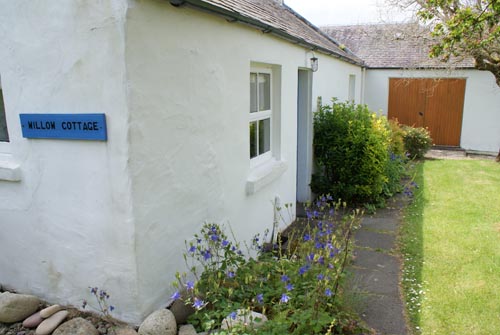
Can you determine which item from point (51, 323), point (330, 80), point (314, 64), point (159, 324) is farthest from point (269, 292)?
point (330, 80)

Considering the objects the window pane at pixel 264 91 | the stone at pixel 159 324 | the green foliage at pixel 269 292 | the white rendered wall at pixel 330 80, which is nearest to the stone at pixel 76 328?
the stone at pixel 159 324

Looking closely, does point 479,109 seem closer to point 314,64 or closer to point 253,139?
point 314,64

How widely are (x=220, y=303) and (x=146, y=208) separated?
1012 mm

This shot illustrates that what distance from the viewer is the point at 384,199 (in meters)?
8.48

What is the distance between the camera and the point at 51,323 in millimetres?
3271

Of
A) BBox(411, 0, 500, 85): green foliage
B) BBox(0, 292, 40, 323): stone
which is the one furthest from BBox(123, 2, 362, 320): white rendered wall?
BBox(411, 0, 500, 85): green foliage

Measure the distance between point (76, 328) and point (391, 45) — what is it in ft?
57.5

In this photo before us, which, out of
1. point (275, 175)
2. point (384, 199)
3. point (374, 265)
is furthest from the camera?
point (384, 199)

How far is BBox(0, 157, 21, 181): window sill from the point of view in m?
3.48

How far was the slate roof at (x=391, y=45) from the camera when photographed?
1363cm

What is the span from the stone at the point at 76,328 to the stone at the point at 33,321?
0.31 meters

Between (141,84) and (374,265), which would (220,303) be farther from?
(374,265)

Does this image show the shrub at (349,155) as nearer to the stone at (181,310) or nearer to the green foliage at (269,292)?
the green foliage at (269,292)

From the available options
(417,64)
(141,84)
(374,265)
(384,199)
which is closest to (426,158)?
(417,64)
